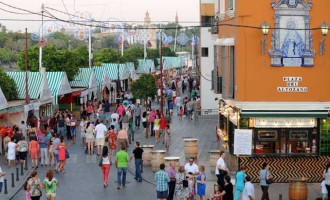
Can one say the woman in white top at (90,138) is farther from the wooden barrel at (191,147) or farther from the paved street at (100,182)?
the wooden barrel at (191,147)

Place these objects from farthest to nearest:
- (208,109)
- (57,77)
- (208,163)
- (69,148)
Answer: (208,109)
(57,77)
(69,148)
(208,163)

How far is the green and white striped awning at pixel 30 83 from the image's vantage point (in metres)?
38.4

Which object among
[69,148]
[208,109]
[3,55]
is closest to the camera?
[69,148]

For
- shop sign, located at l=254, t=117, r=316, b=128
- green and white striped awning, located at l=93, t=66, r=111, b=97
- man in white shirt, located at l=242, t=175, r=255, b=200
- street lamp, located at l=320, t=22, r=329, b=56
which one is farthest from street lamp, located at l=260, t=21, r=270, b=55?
green and white striped awning, located at l=93, t=66, r=111, b=97

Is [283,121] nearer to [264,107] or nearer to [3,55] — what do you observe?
[264,107]

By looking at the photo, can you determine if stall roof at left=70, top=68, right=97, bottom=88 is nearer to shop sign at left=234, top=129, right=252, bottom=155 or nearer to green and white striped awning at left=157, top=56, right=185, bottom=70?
shop sign at left=234, top=129, right=252, bottom=155

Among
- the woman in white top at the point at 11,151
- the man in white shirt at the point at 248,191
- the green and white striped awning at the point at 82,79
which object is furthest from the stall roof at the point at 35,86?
the man in white shirt at the point at 248,191

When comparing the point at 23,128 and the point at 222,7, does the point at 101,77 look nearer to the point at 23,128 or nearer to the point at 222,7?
the point at 23,128

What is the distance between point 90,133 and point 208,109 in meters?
20.3

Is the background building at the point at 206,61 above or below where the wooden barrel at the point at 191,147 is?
above

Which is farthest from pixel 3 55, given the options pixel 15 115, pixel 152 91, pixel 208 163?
pixel 208 163

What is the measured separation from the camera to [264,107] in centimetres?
2238

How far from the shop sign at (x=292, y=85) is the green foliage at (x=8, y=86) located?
762 inches

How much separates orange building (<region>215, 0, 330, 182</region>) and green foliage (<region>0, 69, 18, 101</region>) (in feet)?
60.8
